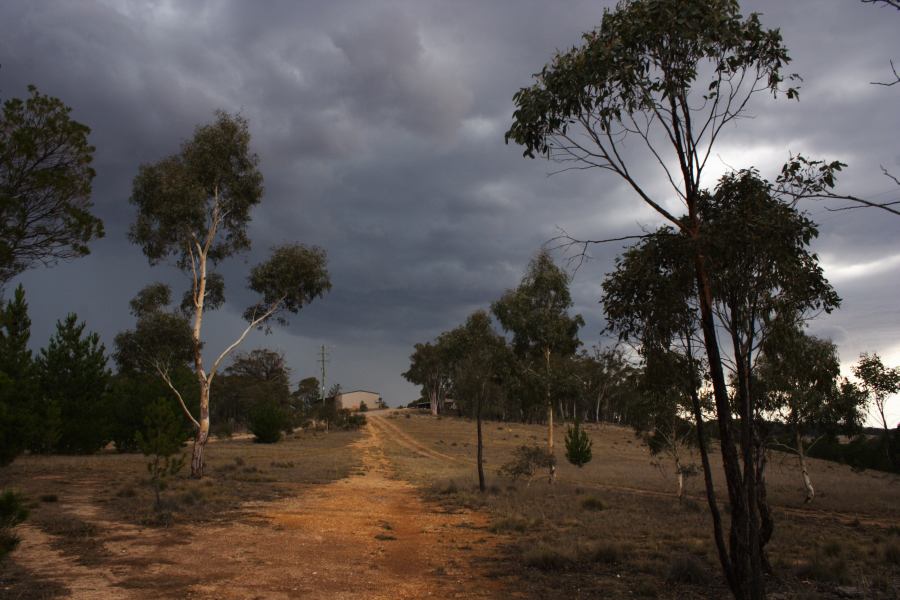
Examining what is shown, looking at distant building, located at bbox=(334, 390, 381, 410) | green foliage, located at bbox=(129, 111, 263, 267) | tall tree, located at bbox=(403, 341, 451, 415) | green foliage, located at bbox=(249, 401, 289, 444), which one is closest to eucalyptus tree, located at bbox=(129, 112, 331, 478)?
green foliage, located at bbox=(129, 111, 263, 267)

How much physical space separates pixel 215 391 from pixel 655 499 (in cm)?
8315

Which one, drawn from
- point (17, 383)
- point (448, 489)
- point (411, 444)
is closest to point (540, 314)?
point (448, 489)

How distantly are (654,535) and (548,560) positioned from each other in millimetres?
5629

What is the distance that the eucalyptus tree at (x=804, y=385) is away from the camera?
11601 mm

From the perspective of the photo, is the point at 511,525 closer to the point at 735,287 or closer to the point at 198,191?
the point at 735,287

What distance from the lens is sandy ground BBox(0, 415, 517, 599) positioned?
31.4ft

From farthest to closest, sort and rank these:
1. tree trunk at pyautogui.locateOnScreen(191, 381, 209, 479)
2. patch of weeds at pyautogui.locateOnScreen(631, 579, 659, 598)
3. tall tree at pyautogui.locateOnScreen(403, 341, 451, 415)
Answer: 1. tall tree at pyautogui.locateOnScreen(403, 341, 451, 415)
2. tree trunk at pyautogui.locateOnScreen(191, 381, 209, 479)
3. patch of weeds at pyautogui.locateOnScreen(631, 579, 659, 598)

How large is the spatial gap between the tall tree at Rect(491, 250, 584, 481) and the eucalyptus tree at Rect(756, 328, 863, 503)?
34.4 ft

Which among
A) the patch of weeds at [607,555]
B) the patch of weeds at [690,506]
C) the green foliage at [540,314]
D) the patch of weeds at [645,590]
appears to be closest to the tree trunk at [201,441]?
the green foliage at [540,314]

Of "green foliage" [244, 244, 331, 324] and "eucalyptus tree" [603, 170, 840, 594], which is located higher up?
"green foliage" [244, 244, 331, 324]

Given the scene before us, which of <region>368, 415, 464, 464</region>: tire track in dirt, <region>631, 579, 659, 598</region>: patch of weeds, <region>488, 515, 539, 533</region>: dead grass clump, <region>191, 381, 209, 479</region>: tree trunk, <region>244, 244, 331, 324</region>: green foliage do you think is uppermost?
<region>244, 244, 331, 324</region>: green foliage

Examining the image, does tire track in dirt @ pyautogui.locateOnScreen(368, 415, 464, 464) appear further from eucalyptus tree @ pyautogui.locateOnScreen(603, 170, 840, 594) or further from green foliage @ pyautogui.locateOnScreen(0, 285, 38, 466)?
eucalyptus tree @ pyautogui.locateOnScreen(603, 170, 840, 594)

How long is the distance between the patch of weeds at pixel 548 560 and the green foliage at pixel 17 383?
2613 centimetres

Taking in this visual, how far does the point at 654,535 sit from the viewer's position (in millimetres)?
15836
